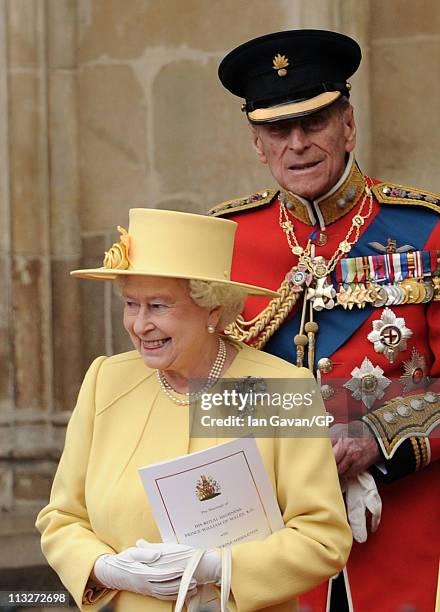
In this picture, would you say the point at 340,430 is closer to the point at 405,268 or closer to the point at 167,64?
the point at 405,268

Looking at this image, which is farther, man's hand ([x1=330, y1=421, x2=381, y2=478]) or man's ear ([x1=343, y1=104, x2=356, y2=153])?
man's ear ([x1=343, y1=104, x2=356, y2=153])

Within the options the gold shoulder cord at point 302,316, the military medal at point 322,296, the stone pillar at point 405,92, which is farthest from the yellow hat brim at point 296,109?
the stone pillar at point 405,92

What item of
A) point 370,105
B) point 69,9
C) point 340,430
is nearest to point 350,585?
point 340,430

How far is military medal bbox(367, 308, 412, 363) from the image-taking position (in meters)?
3.12

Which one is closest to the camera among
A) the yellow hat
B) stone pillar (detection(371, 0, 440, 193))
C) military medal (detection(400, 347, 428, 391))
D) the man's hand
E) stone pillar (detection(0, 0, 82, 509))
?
the yellow hat

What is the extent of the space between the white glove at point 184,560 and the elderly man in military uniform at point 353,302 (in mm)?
496

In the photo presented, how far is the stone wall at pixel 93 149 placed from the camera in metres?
4.48

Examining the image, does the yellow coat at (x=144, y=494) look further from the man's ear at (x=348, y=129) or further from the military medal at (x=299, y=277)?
the man's ear at (x=348, y=129)

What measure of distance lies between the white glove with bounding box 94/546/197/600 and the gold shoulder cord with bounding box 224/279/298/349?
2.56ft

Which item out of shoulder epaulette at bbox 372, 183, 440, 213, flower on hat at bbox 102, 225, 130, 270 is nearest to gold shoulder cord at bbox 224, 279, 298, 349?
shoulder epaulette at bbox 372, 183, 440, 213

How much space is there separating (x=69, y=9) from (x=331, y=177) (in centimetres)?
176

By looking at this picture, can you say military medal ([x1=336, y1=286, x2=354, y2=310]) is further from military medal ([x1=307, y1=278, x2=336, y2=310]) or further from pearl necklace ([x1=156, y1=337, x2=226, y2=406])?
pearl necklace ([x1=156, y1=337, x2=226, y2=406])

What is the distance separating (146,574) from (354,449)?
647 millimetres

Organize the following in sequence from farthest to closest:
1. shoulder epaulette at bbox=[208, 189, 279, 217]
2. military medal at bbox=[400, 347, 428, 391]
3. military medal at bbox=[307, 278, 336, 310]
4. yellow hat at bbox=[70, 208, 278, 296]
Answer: shoulder epaulette at bbox=[208, 189, 279, 217] < military medal at bbox=[307, 278, 336, 310] < military medal at bbox=[400, 347, 428, 391] < yellow hat at bbox=[70, 208, 278, 296]
